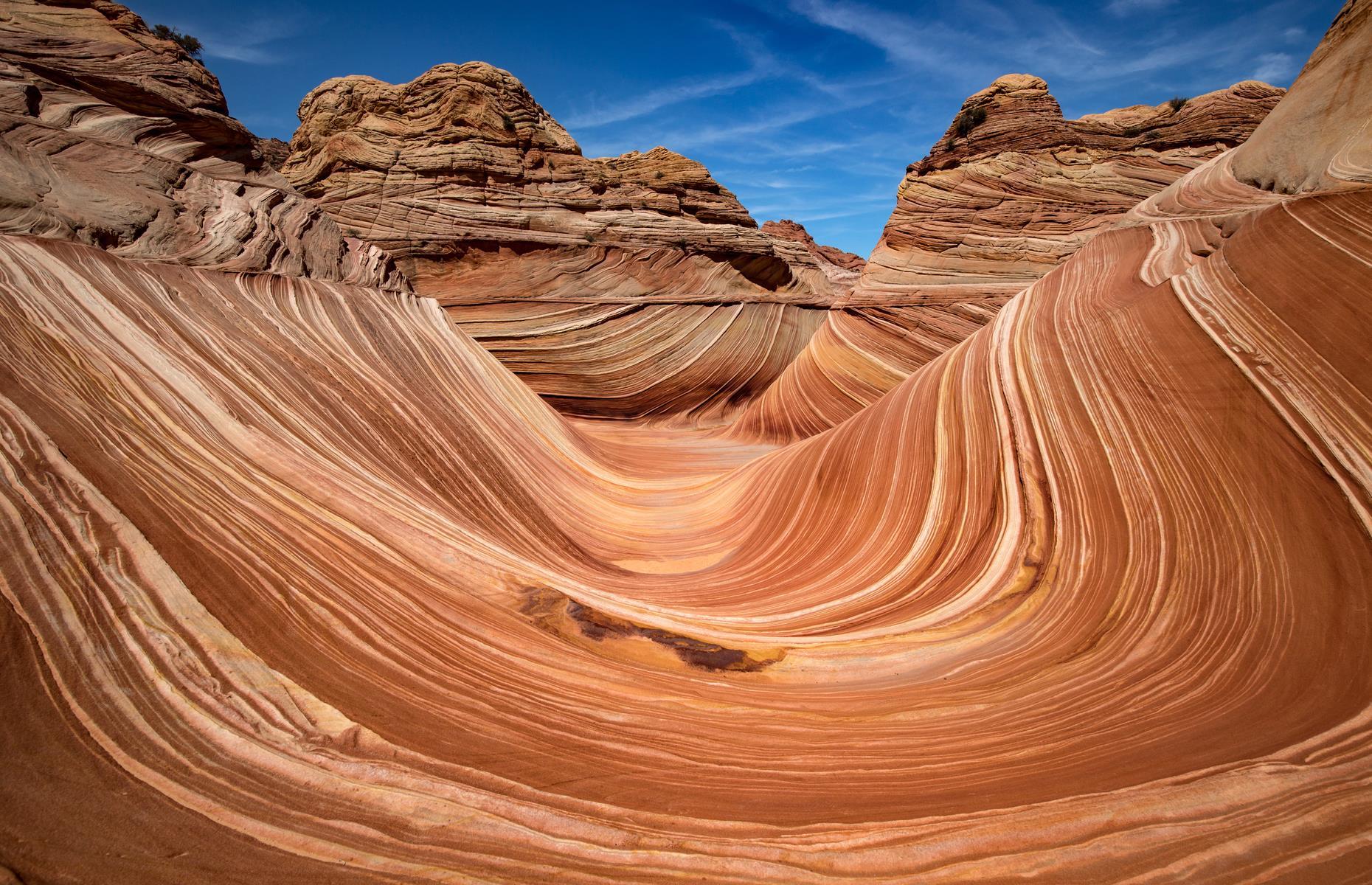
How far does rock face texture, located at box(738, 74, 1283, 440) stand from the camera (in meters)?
7.66

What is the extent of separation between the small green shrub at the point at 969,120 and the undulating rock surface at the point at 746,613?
562 cm

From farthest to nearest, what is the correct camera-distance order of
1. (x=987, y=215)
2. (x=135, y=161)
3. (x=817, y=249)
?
1. (x=817, y=249)
2. (x=987, y=215)
3. (x=135, y=161)

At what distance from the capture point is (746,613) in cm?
253

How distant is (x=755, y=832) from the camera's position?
106cm

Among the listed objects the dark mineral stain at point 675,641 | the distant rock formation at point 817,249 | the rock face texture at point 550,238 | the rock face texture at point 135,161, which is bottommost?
the dark mineral stain at point 675,641

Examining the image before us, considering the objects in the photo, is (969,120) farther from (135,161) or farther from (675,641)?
(675,641)

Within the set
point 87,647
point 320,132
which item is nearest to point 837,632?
point 87,647

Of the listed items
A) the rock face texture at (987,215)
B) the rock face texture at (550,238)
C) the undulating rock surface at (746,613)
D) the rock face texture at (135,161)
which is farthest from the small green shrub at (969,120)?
the rock face texture at (135,161)

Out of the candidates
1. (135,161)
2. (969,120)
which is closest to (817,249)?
(969,120)

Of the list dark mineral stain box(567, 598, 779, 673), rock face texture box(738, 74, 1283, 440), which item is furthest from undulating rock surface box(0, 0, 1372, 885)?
rock face texture box(738, 74, 1283, 440)

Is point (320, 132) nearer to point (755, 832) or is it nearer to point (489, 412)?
point (489, 412)

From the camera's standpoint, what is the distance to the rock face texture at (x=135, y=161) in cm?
311

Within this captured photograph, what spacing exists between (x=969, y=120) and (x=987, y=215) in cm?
168

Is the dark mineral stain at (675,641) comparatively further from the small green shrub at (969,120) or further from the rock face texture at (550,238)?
the small green shrub at (969,120)
